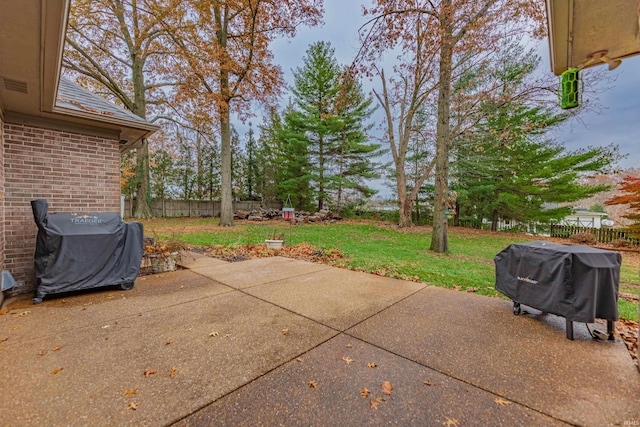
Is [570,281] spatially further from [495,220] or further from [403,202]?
[495,220]

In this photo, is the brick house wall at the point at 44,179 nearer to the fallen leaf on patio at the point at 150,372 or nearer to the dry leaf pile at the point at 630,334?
the fallen leaf on patio at the point at 150,372

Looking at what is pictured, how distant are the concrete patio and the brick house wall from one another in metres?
0.85

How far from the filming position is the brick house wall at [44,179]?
3.59 metres

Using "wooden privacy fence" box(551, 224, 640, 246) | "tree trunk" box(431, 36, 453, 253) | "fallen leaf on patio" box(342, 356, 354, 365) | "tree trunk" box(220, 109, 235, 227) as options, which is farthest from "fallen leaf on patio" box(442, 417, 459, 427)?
"wooden privacy fence" box(551, 224, 640, 246)

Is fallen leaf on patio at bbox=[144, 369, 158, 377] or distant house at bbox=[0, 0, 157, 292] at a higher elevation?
distant house at bbox=[0, 0, 157, 292]

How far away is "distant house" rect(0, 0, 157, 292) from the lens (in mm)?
2748

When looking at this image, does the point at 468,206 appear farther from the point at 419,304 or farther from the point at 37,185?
the point at 37,185

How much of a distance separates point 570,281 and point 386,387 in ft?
6.87

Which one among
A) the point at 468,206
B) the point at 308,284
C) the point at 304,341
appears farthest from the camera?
the point at 468,206

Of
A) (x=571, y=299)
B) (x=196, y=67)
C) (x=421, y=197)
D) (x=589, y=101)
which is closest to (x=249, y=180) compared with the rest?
(x=196, y=67)

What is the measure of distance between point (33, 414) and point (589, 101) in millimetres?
10341

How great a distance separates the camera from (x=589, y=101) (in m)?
6.30

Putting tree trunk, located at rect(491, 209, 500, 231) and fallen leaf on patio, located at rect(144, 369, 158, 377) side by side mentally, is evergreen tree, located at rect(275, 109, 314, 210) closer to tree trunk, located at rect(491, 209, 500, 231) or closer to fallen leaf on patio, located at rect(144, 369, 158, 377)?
tree trunk, located at rect(491, 209, 500, 231)

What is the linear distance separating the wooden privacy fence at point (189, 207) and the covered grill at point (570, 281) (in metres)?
19.2
